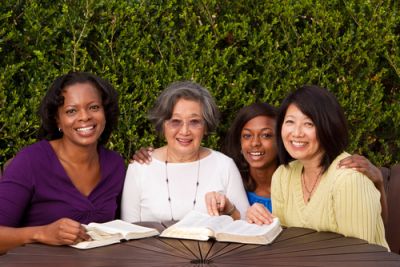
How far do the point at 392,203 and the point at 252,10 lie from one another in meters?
1.79

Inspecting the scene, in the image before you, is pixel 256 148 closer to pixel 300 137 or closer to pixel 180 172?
pixel 180 172

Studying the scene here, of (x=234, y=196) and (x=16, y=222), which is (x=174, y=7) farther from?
(x=16, y=222)

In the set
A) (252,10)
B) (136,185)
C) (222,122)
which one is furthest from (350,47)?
(136,185)

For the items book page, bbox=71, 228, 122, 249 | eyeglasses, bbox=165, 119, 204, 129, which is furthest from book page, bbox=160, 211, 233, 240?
eyeglasses, bbox=165, 119, 204, 129

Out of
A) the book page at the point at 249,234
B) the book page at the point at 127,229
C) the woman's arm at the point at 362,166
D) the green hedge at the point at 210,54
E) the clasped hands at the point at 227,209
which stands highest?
the green hedge at the point at 210,54

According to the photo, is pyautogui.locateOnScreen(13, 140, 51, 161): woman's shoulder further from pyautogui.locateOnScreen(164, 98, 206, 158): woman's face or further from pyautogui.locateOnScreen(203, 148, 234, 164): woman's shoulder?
pyautogui.locateOnScreen(203, 148, 234, 164): woman's shoulder

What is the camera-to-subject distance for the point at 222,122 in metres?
5.27

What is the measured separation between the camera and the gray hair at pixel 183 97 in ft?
14.1

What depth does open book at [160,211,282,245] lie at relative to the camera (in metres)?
3.34

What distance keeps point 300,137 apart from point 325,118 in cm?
16

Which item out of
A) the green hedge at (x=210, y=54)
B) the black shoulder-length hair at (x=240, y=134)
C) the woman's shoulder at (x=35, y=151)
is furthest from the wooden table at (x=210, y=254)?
the green hedge at (x=210, y=54)

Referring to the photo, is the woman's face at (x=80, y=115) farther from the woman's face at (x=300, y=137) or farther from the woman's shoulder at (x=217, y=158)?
the woman's face at (x=300, y=137)

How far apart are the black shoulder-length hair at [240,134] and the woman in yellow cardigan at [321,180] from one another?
635mm

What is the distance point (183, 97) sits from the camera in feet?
14.1
